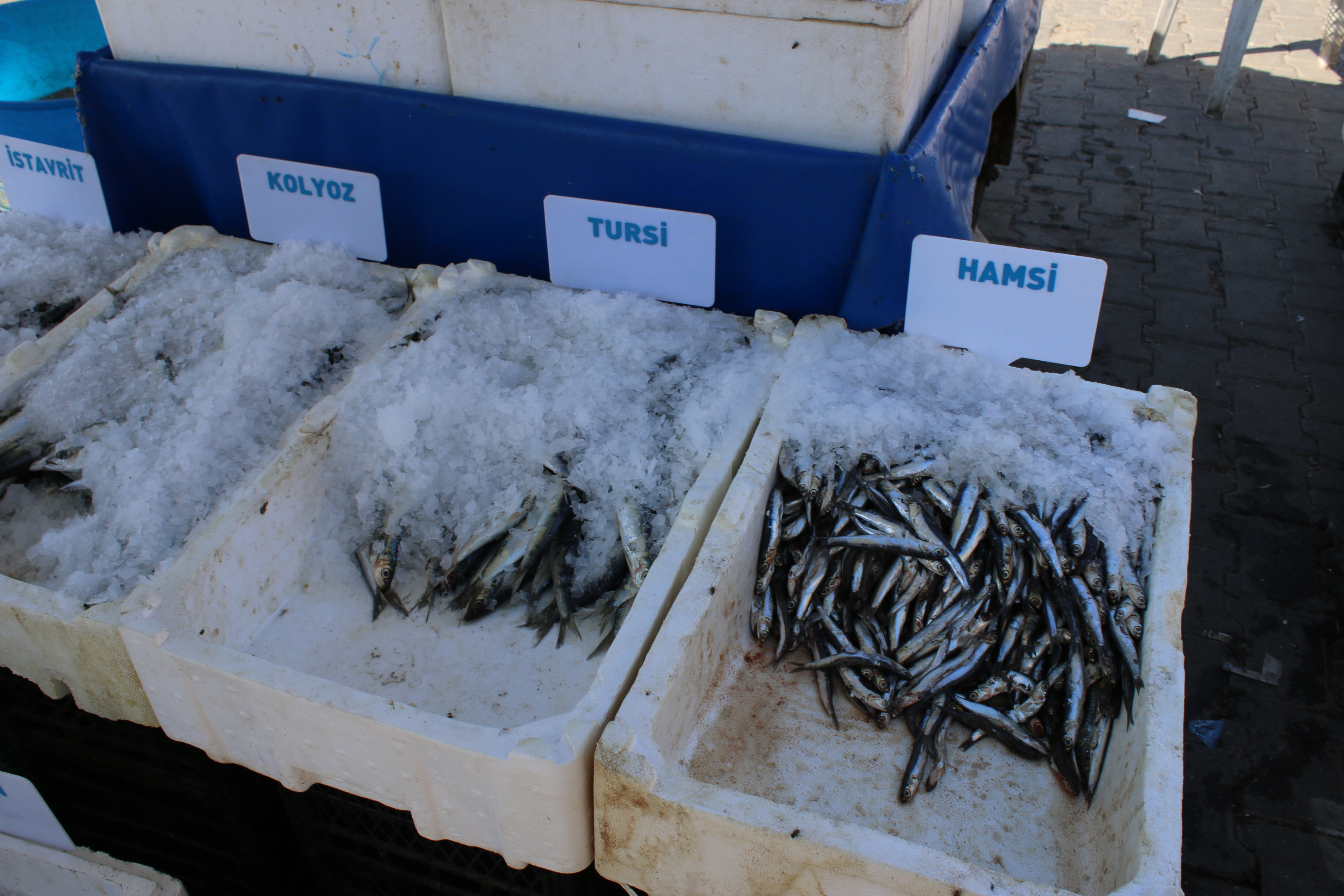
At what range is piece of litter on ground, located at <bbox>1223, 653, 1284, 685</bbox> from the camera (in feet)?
11.9

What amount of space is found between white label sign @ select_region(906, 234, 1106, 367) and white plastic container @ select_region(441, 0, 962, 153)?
1.32 feet

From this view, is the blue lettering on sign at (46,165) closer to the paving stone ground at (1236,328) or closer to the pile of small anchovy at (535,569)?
the pile of small anchovy at (535,569)

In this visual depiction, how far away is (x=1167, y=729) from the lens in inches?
77.3

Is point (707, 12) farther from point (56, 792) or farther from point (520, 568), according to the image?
point (56, 792)

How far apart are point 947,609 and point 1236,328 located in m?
4.35

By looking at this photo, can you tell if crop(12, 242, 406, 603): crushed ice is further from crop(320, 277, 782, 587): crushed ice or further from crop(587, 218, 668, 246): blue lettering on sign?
crop(587, 218, 668, 246): blue lettering on sign

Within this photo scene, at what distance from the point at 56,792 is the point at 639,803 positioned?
2.06m

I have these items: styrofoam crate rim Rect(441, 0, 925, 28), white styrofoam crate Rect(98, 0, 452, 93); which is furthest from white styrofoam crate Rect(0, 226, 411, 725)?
styrofoam crate rim Rect(441, 0, 925, 28)

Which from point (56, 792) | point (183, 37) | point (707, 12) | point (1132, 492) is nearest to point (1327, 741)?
point (1132, 492)

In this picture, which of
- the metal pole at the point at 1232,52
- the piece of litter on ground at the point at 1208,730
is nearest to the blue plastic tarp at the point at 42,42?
the piece of litter on ground at the point at 1208,730

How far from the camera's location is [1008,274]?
2719mm

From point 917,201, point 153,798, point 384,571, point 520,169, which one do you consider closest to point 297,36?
point 520,169

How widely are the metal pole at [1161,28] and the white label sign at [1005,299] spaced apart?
787cm

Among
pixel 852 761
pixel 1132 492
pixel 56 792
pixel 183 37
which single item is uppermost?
pixel 183 37
